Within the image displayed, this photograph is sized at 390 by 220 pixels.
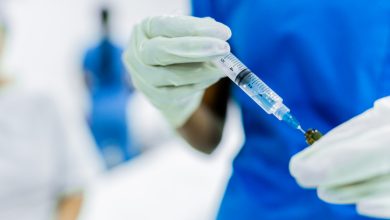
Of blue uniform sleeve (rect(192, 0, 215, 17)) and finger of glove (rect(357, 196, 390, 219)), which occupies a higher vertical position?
blue uniform sleeve (rect(192, 0, 215, 17))

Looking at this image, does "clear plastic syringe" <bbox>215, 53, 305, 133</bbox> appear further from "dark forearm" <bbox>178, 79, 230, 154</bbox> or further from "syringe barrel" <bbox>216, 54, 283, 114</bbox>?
"dark forearm" <bbox>178, 79, 230, 154</bbox>

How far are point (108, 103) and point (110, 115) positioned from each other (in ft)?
0.26

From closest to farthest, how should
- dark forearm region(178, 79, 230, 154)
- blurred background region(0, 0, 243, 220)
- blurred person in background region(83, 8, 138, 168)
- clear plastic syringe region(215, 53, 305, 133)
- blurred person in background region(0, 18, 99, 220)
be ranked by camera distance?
clear plastic syringe region(215, 53, 305, 133), dark forearm region(178, 79, 230, 154), blurred person in background region(0, 18, 99, 220), blurred background region(0, 0, 243, 220), blurred person in background region(83, 8, 138, 168)

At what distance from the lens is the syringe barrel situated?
1.90 ft

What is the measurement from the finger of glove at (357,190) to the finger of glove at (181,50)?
0.69ft

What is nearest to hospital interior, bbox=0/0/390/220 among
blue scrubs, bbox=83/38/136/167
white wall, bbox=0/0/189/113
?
blue scrubs, bbox=83/38/136/167

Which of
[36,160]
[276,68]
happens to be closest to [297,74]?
[276,68]

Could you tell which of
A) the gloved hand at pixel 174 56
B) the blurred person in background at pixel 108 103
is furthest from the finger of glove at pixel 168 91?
the blurred person in background at pixel 108 103

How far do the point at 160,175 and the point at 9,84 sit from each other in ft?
2.28

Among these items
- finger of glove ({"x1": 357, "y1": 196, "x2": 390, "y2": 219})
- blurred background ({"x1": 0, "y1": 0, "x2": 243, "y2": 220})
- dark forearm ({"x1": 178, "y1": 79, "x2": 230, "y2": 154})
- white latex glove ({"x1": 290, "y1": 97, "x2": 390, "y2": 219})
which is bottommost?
finger of glove ({"x1": 357, "y1": 196, "x2": 390, "y2": 219})

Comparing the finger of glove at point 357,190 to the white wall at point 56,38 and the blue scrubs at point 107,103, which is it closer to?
the blue scrubs at point 107,103

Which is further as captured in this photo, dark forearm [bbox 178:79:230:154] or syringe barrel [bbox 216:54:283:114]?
dark forearm [bbox 178:79:230:154]

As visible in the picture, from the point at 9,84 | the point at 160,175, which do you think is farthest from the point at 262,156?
the point at 160,175

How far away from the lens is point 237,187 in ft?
2.57
